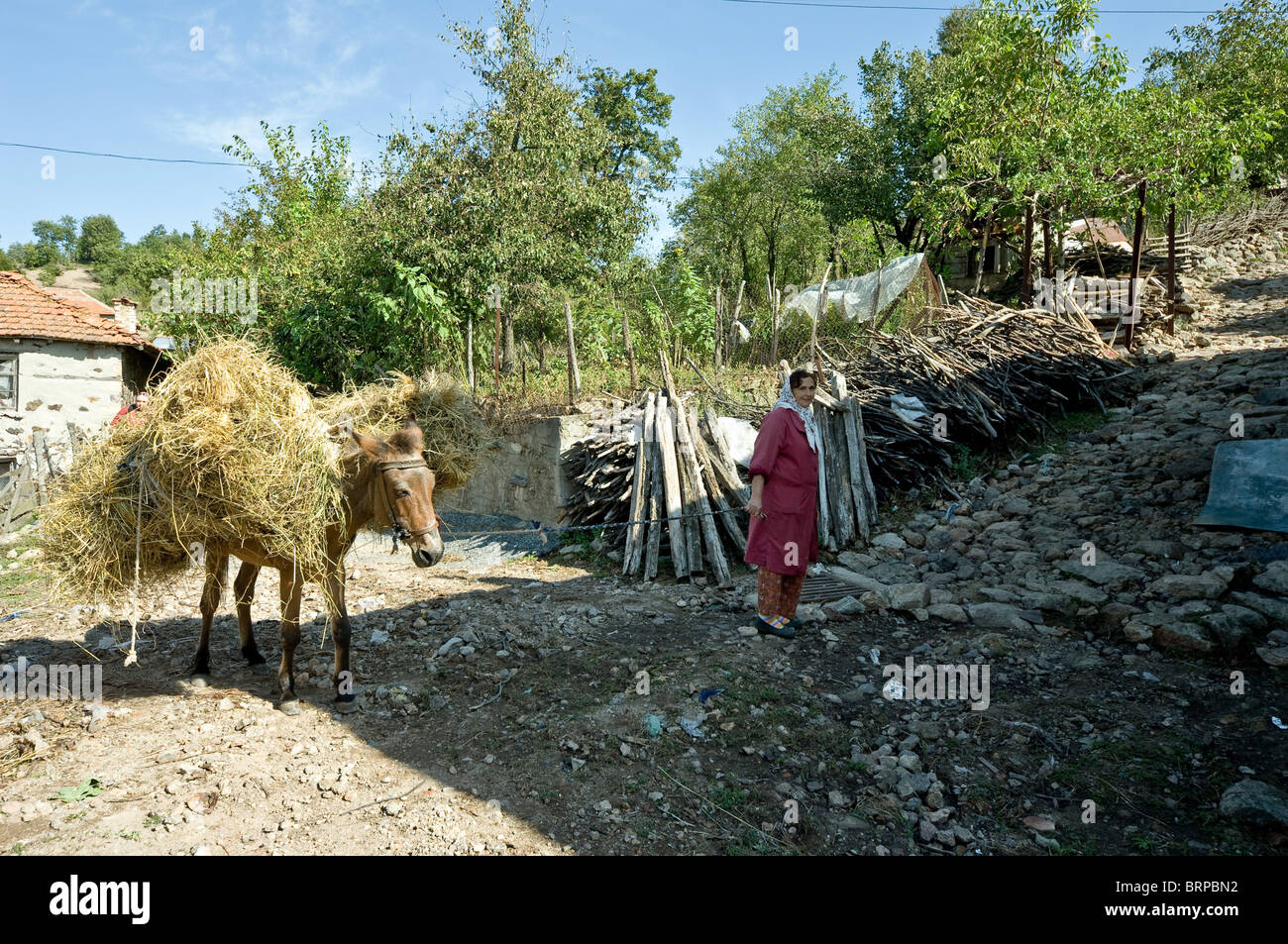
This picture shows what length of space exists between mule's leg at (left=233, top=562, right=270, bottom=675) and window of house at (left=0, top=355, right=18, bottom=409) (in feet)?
50.6

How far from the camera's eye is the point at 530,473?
9.77 metres

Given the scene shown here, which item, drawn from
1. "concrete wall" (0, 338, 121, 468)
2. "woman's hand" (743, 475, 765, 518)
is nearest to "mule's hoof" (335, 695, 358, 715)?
"woman's hand" (743, 475, 765, 518)

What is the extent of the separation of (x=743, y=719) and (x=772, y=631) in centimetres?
132

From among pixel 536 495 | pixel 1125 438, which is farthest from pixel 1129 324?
pixel 536 495

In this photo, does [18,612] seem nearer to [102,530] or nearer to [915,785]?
[102,530]

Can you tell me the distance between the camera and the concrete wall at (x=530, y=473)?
926cm

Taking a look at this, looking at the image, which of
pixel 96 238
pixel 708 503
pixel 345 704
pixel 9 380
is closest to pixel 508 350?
pixel 708 503

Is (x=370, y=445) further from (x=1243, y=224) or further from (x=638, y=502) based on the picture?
(x=1243, y=224)

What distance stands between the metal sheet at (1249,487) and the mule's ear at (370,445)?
21.9 ft

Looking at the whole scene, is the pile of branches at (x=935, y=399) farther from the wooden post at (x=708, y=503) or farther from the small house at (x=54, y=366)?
the small house at (x=54, y=366)

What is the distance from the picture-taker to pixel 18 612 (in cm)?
709

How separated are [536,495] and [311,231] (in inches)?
475

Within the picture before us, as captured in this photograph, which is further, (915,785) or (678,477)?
(678,477)

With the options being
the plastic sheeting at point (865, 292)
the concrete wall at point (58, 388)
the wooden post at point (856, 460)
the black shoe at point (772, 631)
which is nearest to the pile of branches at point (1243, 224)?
the plastic sheeting at point (865, 292)
